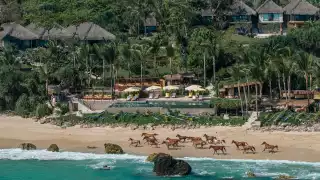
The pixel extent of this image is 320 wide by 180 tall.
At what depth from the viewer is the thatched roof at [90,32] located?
270ft

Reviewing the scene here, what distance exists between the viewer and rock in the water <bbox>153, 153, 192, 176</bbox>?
141 ft

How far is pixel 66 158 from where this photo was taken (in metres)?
48.6

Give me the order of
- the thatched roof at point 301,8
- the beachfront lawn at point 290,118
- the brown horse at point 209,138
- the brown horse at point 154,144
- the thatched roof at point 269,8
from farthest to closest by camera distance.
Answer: the thatched roof at point 269,8
the thatched roof at point 301,8
the beachfront lawn at point 290,118
the brown horse at point 154,144
the brown horse at point 209,138

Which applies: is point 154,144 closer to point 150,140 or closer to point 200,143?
point 150,140

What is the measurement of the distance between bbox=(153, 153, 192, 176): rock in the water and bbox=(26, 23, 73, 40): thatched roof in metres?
42.0

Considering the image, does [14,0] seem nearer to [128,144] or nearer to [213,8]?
[213,8]

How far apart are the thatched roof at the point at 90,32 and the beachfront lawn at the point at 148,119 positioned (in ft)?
81.6

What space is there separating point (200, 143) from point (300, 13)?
5252 cm

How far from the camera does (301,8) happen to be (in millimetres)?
97875

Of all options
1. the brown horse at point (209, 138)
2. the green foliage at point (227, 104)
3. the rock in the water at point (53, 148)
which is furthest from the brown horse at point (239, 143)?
the rock in the water at point (53, 148)

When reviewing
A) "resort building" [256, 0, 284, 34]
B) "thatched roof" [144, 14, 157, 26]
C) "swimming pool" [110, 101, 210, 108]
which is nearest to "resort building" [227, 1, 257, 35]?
"resort building" [256, 0, 284, 34]

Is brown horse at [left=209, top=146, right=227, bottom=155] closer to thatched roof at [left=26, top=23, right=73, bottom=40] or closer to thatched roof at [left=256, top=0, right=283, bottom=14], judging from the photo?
thatched roof at [left=26, top=23, right=73, bottom=40]

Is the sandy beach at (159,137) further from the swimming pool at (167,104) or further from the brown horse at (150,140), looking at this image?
the swimming pool at (167,104)

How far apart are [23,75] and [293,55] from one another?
24.4 m
